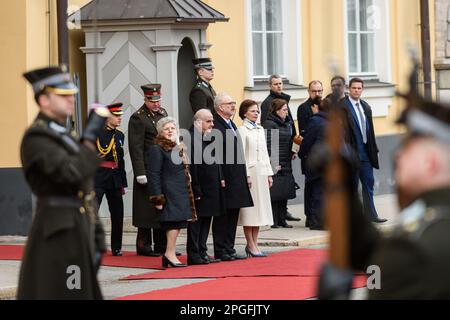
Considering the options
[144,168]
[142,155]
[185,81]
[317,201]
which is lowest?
[317,201]

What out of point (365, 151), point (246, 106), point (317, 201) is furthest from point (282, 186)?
point (246, 106)

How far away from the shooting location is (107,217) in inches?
679

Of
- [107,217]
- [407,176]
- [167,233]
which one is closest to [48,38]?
[107,217]

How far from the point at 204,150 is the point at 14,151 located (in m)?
3.04

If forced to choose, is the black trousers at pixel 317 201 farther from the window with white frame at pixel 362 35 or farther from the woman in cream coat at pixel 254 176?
the window with white frame at pixel 362 35

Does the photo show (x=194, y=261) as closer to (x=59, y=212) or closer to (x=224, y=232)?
(x=224, y=232)

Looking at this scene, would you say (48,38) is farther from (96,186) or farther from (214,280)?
(214,280)

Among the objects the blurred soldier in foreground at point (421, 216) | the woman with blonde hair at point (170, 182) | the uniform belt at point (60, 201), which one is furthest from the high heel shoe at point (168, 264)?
the blurred soldier in foreground at point (421, 216)

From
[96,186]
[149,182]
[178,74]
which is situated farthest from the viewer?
[178,74]

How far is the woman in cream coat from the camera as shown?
579 inches

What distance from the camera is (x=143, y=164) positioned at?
1466cm

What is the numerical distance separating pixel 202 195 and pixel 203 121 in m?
0.78

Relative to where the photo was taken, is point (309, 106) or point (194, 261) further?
point (309, 106)

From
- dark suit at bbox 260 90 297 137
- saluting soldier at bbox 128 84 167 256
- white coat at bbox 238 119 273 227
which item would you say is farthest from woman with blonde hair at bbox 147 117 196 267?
dark suit at bbox 260 90 297 137
